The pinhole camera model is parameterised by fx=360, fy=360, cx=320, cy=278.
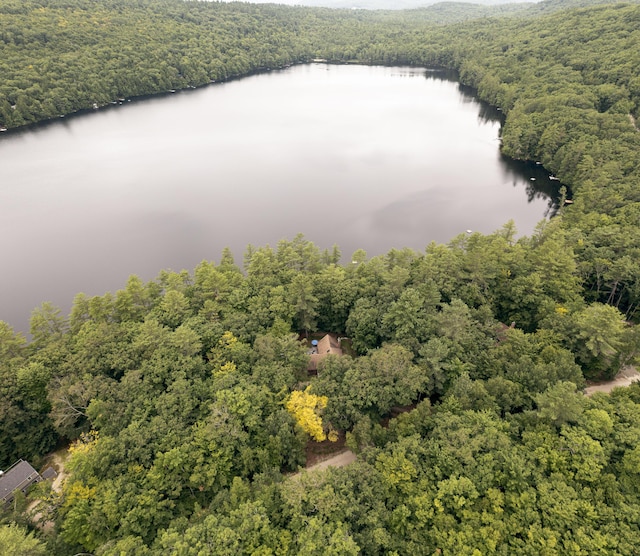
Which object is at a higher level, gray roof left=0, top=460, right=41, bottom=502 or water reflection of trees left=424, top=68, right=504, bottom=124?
water reflection of trees left=424, top=68, right=504, bottom=124

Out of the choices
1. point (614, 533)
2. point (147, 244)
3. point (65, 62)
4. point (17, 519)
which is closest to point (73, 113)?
point (65, 62)

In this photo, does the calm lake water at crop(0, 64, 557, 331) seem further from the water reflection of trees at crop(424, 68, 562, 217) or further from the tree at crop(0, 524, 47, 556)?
the tree at crop(0, 524, 47, 556)

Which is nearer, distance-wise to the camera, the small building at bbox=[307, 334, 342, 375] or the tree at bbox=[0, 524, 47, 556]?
the tree at bbox=[0, 524, 47, 556]

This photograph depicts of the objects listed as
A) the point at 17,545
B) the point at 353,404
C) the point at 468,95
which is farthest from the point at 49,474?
the point at 468,95

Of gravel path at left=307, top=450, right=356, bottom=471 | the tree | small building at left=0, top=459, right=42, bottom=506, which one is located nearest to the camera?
the tree

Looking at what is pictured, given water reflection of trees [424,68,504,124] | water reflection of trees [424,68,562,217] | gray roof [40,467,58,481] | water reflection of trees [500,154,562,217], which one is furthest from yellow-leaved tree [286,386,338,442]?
water reflection of trees [424,68,504,124]

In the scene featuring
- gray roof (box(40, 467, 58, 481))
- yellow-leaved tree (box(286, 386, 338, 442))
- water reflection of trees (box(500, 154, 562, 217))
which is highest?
yellow-leaved tree (box(286, 386, 338, 442))

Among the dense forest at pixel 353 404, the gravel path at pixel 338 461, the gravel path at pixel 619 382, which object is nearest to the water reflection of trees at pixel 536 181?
the dense forest at pixel 353 404
